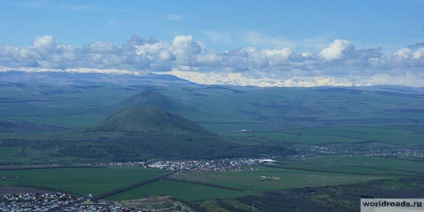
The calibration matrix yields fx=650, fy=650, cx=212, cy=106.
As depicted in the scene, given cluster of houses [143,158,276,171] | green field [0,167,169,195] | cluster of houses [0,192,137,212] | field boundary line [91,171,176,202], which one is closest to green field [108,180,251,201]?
field boundary line [91,171,176,202]

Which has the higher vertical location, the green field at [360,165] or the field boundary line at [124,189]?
the green field at [360,165]

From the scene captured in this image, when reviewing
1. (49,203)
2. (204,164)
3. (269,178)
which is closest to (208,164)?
(204,164)

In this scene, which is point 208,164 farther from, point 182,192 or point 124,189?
point 182,192

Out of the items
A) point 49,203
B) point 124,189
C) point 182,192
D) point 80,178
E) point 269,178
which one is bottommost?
point 80,178

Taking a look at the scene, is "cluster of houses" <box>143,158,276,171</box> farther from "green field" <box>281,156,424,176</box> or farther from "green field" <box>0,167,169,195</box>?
"green field" <box>281,156,424,176</box>

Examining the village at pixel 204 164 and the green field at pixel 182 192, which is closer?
the green field at pixel 182 192

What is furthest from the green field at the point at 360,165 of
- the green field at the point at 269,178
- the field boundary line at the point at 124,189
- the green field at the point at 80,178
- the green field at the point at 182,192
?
the field boundary line at the point at 124,189

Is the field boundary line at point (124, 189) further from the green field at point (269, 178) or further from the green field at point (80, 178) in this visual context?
the green field at point (269, 178)

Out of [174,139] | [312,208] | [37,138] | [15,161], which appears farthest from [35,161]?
[312,208]

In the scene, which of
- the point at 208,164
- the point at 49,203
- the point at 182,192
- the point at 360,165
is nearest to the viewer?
the point at 49,203

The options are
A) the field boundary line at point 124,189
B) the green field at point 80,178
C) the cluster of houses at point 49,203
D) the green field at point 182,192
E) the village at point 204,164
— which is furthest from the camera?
the village at point 204,164

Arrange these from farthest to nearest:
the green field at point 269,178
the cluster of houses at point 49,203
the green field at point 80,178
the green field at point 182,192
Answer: the green field at point 269,178, the green field at point 80,178, the green field at point 182,192, the cluster of houses at point 49,203
